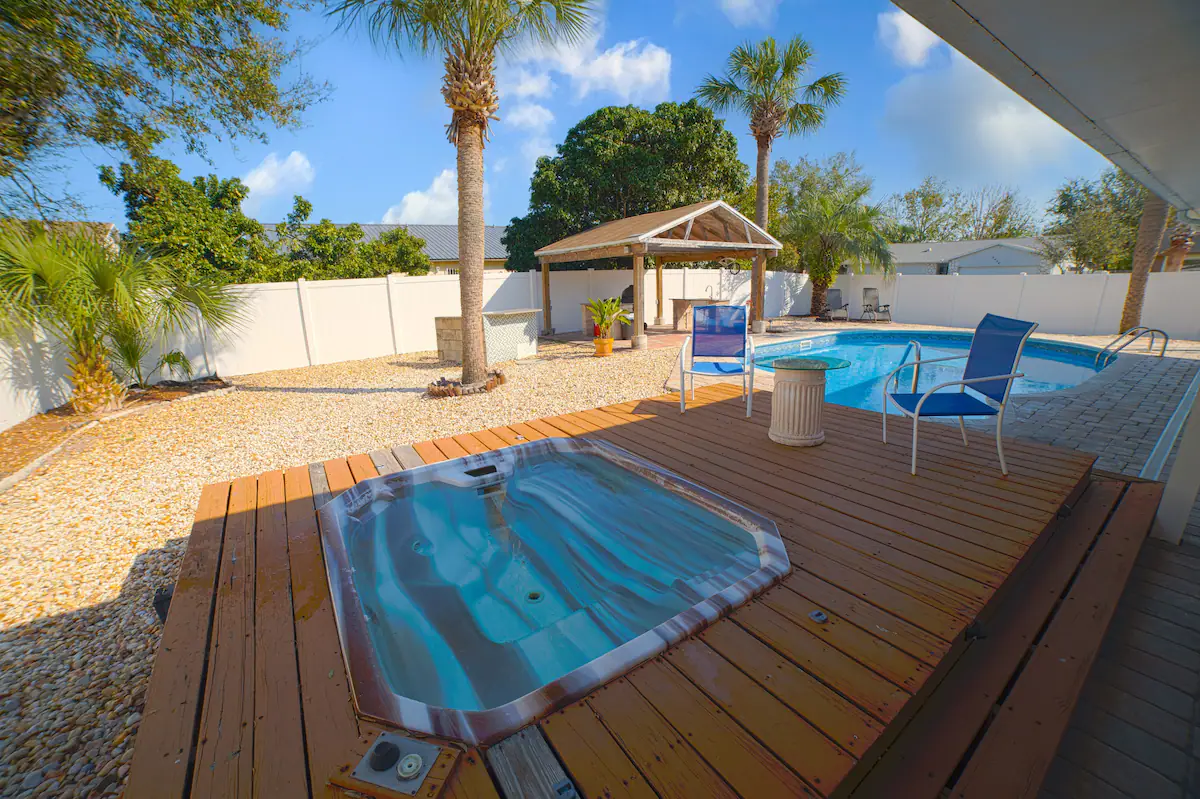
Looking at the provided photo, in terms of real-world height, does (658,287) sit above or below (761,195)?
below

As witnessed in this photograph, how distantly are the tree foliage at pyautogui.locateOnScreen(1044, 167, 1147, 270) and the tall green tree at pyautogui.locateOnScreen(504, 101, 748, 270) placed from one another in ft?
52.9

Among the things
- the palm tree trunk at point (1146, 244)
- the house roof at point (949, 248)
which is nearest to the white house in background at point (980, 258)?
the house roof at point (949, 248)

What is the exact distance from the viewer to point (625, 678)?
1583 mm

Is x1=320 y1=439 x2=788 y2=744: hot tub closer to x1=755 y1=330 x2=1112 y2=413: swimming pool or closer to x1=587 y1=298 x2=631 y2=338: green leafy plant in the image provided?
x1=755 y1=330 x2=1112 y2=413: swimming pool

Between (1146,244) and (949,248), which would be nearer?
(1146,244)

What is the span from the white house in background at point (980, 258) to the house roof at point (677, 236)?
15.7 m

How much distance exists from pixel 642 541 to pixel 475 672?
1.32 meters

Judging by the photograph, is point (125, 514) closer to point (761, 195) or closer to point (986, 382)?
point (986, 382)

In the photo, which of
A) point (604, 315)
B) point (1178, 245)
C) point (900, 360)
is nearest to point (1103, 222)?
point (1178, 245)

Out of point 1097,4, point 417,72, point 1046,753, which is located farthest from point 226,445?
point 1097,4

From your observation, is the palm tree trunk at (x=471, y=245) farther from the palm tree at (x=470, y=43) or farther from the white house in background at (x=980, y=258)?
the white house in background at (x=980, y=258)

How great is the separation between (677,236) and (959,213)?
3486 centimetres

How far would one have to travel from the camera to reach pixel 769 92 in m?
12.1

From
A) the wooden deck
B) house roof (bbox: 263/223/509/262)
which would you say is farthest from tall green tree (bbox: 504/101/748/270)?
the wooden deck
